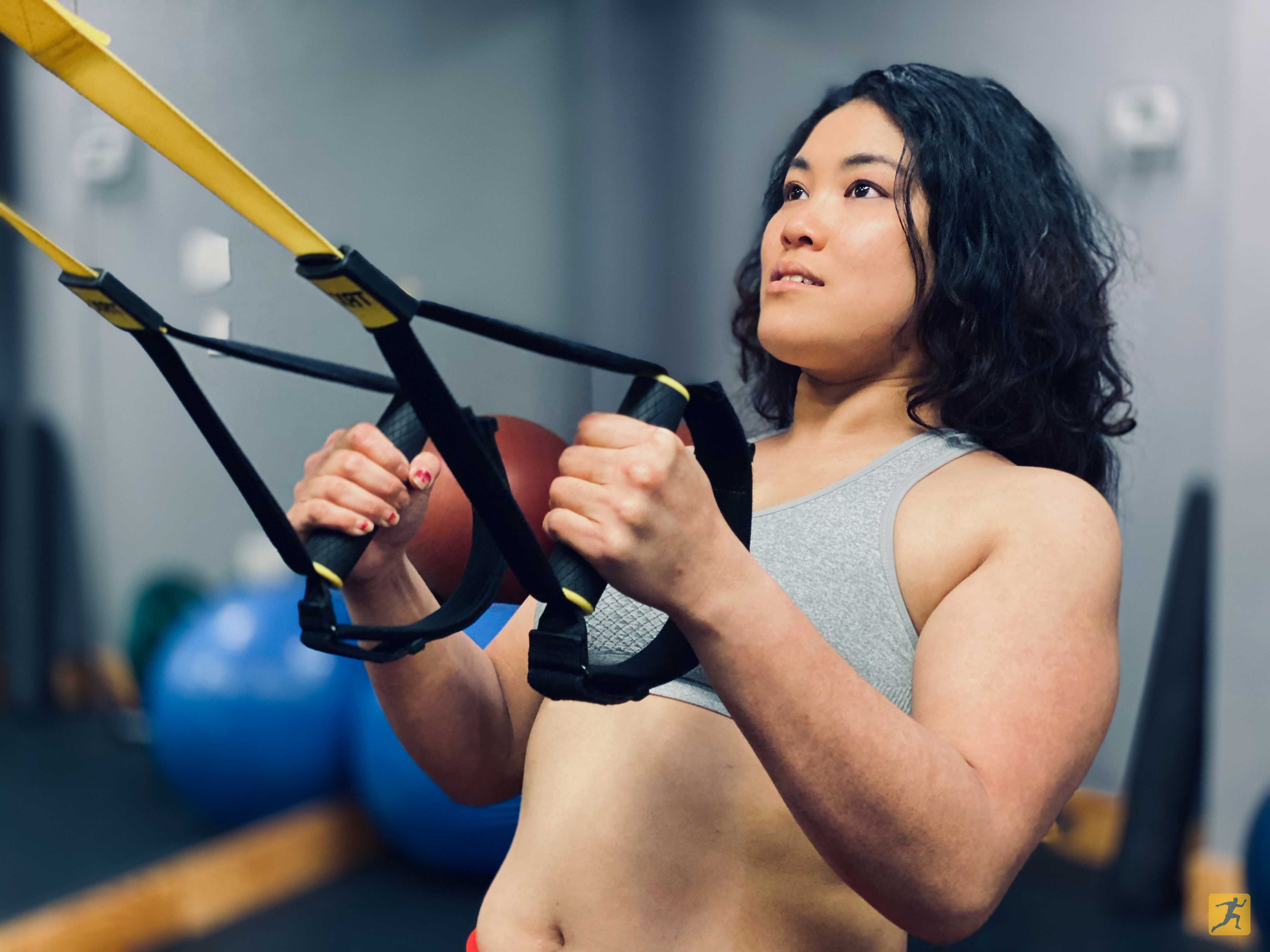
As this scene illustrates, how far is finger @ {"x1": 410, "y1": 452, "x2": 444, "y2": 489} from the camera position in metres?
0.62

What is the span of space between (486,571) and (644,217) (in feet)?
2.22

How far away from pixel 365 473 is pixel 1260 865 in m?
1.66

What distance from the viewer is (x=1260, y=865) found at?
66.2 inches

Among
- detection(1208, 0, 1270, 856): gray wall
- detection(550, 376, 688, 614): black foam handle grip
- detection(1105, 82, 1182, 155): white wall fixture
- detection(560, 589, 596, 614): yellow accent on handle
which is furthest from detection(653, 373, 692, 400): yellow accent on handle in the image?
detection(1105, 82, 1182, 155): white wall fixture

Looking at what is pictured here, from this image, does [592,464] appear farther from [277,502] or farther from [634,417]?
[277,502]

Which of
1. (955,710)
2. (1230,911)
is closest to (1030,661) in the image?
(955,710)

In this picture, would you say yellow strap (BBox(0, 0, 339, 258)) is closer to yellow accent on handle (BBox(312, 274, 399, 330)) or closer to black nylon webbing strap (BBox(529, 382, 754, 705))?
yellow accent on handle (BBox(312, 274, 399, 330))

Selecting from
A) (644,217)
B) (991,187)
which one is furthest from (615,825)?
(644,217)

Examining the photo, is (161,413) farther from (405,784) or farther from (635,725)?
(635,725)

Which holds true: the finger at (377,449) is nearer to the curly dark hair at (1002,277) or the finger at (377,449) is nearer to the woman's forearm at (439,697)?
the woman's forearm at (439,697)

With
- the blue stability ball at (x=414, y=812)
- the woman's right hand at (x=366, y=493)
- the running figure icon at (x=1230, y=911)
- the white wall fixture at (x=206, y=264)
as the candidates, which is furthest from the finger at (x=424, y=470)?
the blue stability ball at (x=414, y=812)

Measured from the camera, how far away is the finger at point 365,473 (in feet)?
1.96

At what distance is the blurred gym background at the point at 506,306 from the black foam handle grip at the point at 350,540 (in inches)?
2.0

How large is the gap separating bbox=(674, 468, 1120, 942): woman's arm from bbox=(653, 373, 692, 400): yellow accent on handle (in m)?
0.08
